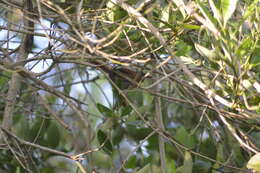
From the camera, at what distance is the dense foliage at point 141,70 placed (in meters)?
0.97

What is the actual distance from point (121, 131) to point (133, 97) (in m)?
0.20

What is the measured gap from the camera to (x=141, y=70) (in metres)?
1.22

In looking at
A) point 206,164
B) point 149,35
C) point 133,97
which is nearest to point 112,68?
point 149,35

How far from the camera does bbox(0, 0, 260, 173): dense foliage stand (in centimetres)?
97

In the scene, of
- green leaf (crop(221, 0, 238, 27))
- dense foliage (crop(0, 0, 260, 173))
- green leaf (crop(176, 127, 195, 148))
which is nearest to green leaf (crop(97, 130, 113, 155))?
dense foliage (crop(0, 0, 260, 173))

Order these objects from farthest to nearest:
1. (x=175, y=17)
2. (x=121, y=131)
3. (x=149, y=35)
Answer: (x=121, y=131)
(x=149, y=35)
(x=175, y=17)

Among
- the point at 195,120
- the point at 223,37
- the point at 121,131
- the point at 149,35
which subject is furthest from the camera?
the point at 195,120

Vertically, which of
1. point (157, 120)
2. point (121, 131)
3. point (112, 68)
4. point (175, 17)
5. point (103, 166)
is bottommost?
point (103, 166)

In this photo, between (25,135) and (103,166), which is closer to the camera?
(25,135)

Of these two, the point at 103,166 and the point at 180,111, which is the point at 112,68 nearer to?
the point at 103,166

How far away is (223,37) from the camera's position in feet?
3.05

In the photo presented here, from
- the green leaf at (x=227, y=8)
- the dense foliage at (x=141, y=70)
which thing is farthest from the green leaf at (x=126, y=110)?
the green leaf at (x=227, y=8)

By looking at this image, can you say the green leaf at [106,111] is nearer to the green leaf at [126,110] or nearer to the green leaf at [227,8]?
the green leaf at [126,110]

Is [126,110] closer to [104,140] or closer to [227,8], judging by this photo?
[104,140]
